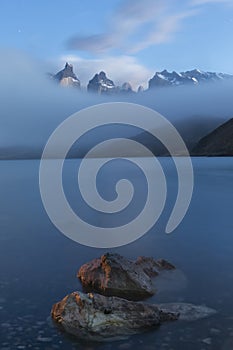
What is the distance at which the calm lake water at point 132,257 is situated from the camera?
39.1 feet

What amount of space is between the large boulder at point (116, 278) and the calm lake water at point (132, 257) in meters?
0.55

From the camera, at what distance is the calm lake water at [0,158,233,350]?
11.9 metres

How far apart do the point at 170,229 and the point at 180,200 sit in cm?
1961

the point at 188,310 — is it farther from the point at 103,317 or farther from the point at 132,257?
the point at 132,257

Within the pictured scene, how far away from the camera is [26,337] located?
12.1 metres

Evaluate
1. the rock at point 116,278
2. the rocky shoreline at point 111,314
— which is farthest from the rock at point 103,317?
the rock at point 116,278

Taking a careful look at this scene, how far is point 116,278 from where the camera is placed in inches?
666

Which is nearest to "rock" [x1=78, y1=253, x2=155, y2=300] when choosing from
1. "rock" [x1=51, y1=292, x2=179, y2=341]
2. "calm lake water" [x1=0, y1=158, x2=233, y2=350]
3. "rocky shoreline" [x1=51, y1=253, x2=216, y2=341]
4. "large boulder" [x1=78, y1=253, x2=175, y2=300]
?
"large boulder" [x1=78, y1=253, x2=175, y2=300]

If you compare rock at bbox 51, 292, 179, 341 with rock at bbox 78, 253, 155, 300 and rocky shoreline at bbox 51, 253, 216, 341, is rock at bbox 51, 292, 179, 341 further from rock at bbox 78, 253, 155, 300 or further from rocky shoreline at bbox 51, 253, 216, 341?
rock at bbox 78, 253, 155, 300

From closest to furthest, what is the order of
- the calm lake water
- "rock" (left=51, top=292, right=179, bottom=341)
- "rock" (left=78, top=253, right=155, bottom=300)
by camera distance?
1. the calm lake water
2. "rock" (left=51, top=292, right=179, bottom=341)
3. "rock" (left=78, top=253, right=155, bottom=300)

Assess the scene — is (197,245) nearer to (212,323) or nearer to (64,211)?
(212,323)

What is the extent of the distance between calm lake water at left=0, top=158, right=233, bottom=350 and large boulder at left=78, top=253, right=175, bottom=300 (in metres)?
0.55

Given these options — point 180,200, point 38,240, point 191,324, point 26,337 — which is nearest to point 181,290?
point 191,324

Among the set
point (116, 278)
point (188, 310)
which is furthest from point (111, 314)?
point (116, 278)
